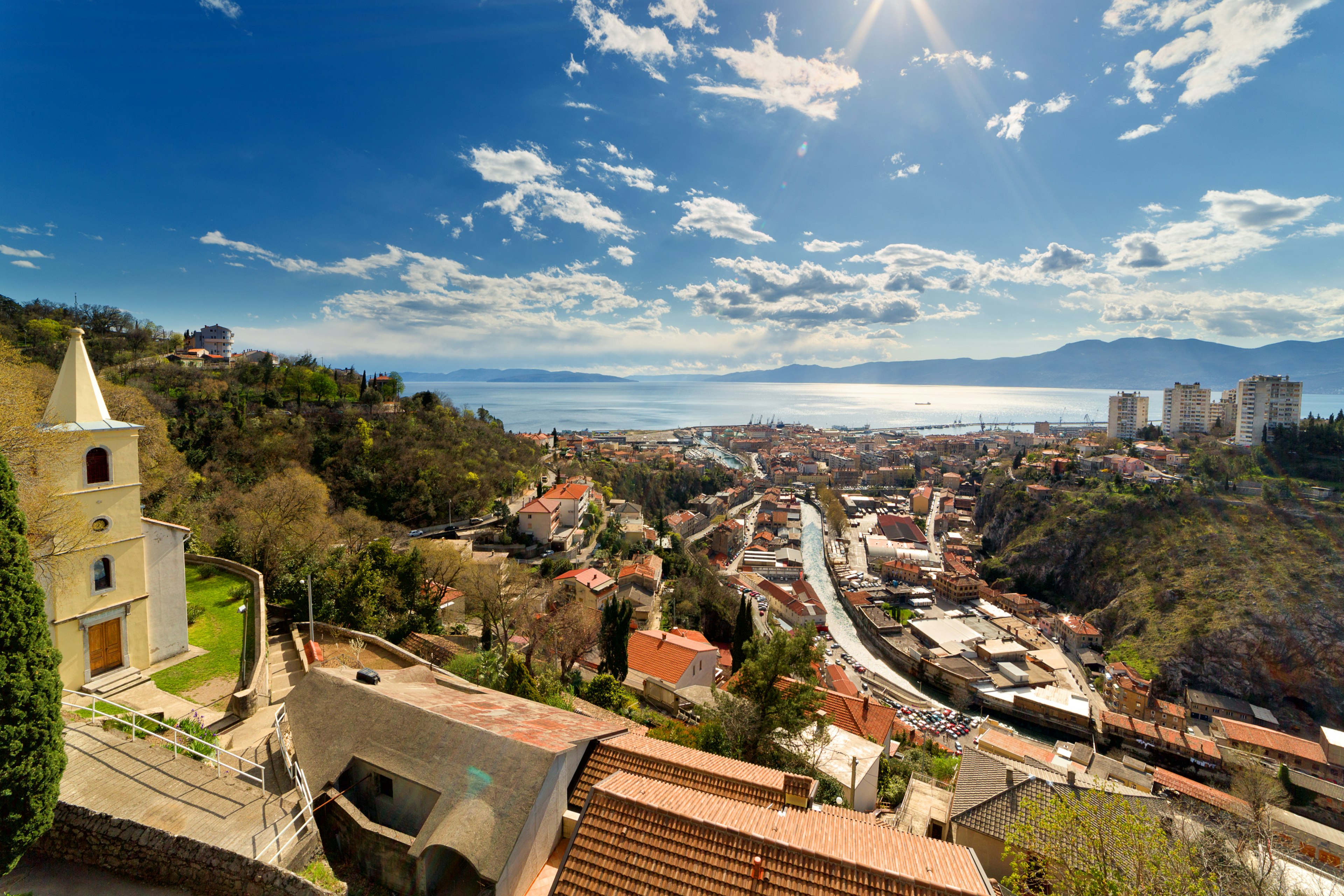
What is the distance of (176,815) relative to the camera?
4.50 m

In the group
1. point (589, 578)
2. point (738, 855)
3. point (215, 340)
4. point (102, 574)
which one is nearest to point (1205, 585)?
point (589, 578)

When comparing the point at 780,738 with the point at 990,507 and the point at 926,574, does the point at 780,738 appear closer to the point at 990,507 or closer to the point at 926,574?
the point at 926,574

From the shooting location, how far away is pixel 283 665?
31.0 ft

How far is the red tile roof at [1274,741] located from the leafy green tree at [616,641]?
25.4 metres

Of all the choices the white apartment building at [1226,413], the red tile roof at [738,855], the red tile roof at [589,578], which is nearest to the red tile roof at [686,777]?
the red tile roof at [738,855]

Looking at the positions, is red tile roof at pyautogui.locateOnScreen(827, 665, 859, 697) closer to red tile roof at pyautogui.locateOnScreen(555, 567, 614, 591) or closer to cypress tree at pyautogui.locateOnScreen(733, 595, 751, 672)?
cypress tree at pyautogui.locateOnScreen(733, 595, 751, 672)

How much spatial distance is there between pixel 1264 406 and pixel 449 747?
75.9m

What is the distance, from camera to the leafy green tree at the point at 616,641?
1421cm

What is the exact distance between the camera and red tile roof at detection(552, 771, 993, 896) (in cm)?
367

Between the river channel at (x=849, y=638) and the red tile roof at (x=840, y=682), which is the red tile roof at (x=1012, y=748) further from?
the river channel at (x=849, y=638)

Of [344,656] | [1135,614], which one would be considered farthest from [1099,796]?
[1135,614]

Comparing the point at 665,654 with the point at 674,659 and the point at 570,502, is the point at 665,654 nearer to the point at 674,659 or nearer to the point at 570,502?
the point at 674,659

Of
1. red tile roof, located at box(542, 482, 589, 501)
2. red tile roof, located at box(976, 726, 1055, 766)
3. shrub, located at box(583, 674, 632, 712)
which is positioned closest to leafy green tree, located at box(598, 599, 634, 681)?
shrub, located at box(583, 674, 632, 712)

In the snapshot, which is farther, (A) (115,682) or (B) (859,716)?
(B) (859,716)
